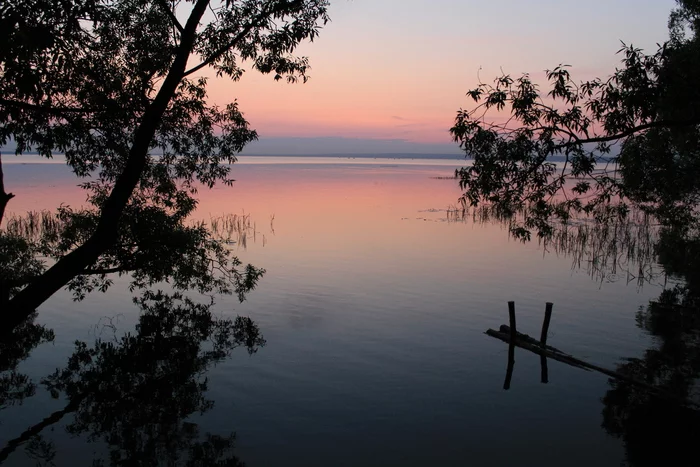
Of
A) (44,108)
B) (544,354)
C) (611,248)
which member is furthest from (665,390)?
(611,248)

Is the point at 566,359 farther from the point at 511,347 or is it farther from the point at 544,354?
the point at 511,347

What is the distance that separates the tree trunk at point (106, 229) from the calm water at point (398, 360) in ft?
8.99

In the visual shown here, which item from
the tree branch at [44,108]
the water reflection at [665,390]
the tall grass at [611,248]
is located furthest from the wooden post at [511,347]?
the tree branch at [44,108]

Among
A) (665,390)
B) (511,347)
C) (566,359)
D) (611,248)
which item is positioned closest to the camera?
(665,390)

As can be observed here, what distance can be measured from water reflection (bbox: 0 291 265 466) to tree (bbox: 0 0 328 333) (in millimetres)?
2143

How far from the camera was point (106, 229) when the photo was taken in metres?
12.1

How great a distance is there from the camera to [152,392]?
1417 cm

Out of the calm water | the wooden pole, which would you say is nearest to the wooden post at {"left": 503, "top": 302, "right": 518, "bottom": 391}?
the wooden pole

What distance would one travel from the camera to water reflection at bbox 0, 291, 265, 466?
11.4m

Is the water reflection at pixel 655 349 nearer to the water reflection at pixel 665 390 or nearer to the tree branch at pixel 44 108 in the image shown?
the water reflection at pixel 665 390

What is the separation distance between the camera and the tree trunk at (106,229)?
11.5 m

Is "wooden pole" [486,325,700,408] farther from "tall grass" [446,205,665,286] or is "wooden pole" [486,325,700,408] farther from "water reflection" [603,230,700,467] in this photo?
"tall grass" [446,205,665,286]

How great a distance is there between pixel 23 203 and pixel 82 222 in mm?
40402

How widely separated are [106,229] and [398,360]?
898cm
